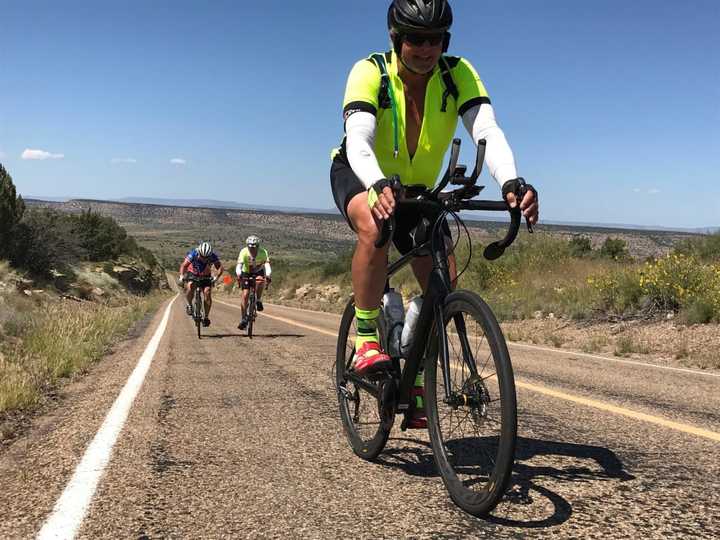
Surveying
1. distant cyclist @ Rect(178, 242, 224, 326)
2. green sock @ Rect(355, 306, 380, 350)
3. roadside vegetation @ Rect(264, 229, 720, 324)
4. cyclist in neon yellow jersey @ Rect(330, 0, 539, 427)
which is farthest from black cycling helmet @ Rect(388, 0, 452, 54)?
distant cyclist @ Rect(178, 242, 224, 326)

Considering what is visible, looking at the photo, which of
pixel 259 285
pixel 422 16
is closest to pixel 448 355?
pixel 422 16

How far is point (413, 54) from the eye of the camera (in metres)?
2.98

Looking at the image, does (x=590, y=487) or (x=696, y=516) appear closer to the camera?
(x=696, y=516)

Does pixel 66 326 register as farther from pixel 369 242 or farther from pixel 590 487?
pixel 590 487

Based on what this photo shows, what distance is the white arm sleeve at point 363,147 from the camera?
2820 millimetres

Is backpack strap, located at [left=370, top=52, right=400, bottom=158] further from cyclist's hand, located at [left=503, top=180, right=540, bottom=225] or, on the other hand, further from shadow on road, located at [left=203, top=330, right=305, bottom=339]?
shadow on road, located at [left=203, top=330, right=305, bottom=339]

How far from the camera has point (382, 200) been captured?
255 cm

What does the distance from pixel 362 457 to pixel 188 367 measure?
4.40 m

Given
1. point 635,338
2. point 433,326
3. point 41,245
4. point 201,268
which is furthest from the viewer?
point 41,245

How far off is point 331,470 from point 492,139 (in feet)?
6.25

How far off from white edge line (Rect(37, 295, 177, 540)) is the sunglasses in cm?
263

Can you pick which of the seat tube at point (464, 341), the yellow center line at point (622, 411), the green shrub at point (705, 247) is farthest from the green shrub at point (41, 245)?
the seat tube at point (464, 341)

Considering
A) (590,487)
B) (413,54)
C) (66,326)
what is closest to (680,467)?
(590,487)

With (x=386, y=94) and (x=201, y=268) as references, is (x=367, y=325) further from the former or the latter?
(x=201, y=268)
